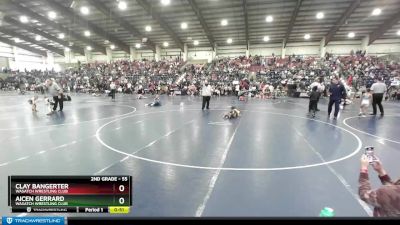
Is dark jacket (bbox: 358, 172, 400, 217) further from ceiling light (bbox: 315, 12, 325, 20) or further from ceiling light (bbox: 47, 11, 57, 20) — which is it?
ceiling light (bbox: 47, 11, 57, 20)

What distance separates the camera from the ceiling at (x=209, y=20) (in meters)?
24.1

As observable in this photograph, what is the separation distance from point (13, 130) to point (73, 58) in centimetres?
4209

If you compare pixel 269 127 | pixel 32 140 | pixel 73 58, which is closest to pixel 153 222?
pixel 32 140

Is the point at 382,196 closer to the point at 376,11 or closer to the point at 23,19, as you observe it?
the point at 376,11

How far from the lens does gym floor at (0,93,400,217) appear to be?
3.73 m

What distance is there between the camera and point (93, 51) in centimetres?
4431

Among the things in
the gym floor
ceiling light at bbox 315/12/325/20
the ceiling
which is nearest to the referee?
the gym floor

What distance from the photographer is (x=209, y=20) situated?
92.2ft

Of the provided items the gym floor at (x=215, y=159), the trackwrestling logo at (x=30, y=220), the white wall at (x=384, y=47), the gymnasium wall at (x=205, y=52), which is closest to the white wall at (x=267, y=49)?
the gymnasium wall at (x=205, y=52)

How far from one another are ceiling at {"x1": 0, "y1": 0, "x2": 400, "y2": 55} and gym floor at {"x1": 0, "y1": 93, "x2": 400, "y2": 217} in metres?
17.5

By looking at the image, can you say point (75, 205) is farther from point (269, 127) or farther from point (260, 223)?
point (269, 127)
